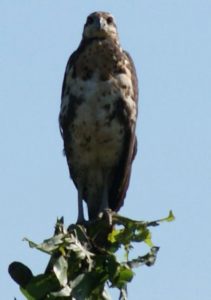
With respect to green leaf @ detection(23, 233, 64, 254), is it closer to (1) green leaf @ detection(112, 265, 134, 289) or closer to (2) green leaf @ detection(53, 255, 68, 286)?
(2) green leaf @ detection(53, 255, 68, 286)

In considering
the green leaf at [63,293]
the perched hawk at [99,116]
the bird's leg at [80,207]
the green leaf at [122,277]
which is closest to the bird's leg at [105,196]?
the perched hawk at [99,116]

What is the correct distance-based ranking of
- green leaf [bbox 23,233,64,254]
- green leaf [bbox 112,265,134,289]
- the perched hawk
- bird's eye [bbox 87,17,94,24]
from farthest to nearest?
bird's eye [bbox 87,17,94,24]
the perched hawk
green leaf [bbox 112,265,134,289]
green leaf [bbox 23,233,64,254]

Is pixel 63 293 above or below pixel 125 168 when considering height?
below

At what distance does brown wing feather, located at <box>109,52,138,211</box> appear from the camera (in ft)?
28.3

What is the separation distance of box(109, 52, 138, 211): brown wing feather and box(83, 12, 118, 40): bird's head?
0.79ft

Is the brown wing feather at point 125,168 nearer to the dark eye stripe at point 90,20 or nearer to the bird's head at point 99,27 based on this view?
the bird's head at point 99,27

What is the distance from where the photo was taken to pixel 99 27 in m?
8.84

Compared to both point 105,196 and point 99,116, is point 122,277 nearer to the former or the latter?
point 99,116

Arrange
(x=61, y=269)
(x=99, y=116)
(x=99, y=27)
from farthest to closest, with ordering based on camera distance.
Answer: (x=99, y=27), (x=99, y=116), (x=61, y=269)

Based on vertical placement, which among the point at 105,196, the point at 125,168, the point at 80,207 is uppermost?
the point at 125,168

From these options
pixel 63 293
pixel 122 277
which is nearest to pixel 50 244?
pixel 63 293

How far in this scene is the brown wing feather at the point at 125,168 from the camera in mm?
8625

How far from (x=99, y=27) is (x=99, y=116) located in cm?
94

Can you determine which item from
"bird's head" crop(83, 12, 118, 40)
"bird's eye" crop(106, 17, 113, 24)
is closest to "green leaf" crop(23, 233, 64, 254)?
"bird's head" crop(83, 12, 118, 40)
